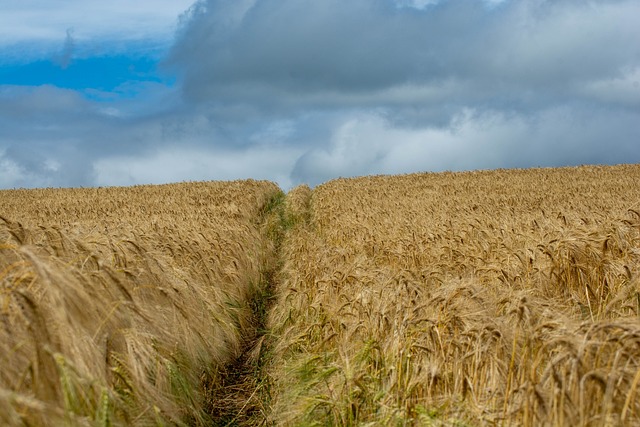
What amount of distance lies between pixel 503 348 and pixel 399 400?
0.77m

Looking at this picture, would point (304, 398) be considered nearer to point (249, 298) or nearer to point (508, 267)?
point (508, 267)

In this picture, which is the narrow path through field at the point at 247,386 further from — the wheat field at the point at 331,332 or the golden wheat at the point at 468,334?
the golden wheat at the point at 468,334

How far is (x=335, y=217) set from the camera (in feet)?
50.7

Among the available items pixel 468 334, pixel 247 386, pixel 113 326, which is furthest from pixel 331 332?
pixel 113 326

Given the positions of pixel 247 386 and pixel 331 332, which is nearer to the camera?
pixel 331 332

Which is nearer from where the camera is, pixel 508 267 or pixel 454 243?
pixel 508 267

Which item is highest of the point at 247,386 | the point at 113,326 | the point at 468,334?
the point at 113,326

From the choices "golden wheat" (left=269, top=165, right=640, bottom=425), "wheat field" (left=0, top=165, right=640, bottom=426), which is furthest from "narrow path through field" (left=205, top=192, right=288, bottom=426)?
"golden wheat" (left=269, top=165, right=640, bottom=425)

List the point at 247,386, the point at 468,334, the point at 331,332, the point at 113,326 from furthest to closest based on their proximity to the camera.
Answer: the point at 247,386, the point at 331,332, the point at 113,326, the point at 468,334

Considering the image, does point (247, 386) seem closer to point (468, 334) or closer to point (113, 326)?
point (113, 326)

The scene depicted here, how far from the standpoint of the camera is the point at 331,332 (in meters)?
5.56

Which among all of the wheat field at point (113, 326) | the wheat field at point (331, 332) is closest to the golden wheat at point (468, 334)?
the wheat field at point (331, 332)

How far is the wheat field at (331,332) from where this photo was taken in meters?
2.93

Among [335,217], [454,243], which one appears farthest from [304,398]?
[335,217]
